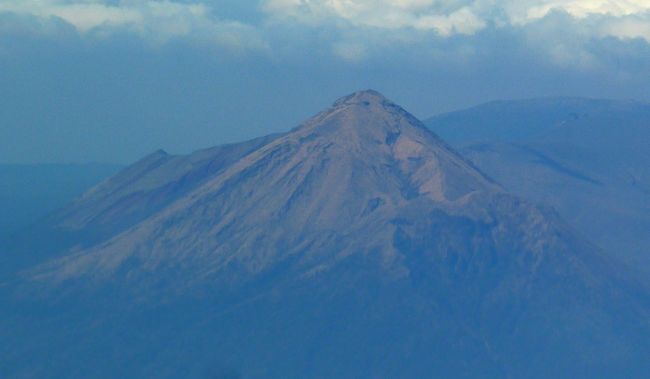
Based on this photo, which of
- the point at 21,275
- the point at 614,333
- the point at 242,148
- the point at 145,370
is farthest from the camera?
the point at 242,148

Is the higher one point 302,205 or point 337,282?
point 302,205

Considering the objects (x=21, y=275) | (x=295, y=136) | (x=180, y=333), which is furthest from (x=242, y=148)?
(x=180, y=333)

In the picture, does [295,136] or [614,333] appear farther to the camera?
[295,136]

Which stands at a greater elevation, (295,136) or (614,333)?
(295,136)

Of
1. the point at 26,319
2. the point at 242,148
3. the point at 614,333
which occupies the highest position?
the point at 242,148

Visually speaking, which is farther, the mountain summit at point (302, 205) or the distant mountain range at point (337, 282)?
the mountain summit at point (302, 205)

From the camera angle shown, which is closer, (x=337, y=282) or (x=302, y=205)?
(x=337, y=282)

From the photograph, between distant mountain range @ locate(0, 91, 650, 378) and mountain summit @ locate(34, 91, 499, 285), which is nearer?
distant mountain range @ locate(0, 91, 650, 378)

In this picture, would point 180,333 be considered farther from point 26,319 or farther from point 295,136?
point 295,136
